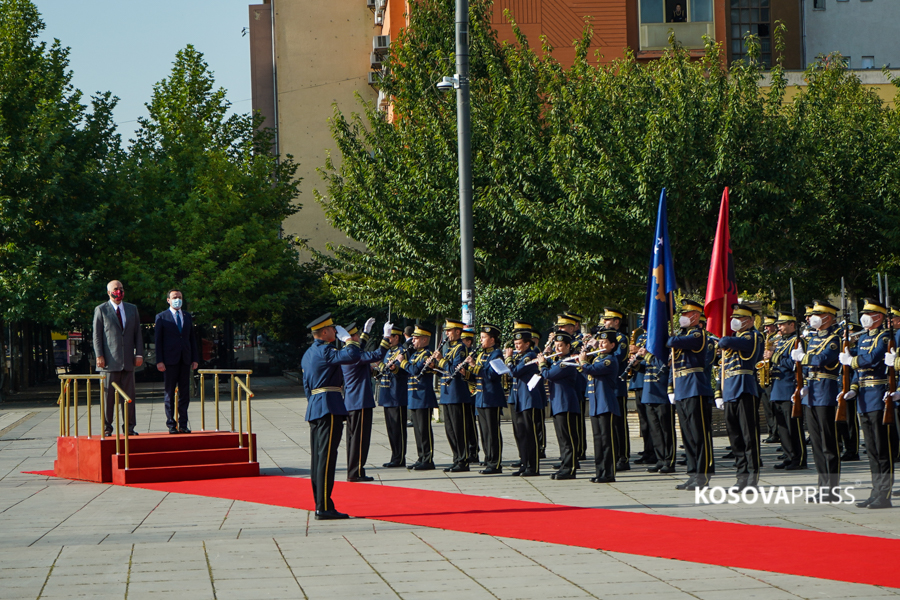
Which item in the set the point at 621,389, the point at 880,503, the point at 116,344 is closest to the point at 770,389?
the point at 621,389

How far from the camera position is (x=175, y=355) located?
12914 mm

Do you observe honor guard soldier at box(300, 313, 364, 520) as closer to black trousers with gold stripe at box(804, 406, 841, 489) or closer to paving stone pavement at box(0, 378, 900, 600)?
paving stone pavement at box(0, 378, 900, 600)

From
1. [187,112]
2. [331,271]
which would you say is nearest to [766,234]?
[331,271]

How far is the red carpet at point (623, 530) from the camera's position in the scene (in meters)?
6.95

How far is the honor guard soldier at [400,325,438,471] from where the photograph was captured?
12.8 m

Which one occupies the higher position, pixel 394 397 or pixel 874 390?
pixel 874 390

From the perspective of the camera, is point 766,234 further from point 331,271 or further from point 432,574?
point 331,271

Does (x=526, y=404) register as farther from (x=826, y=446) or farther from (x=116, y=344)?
(x=116, y=344)

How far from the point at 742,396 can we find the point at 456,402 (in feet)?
12.2

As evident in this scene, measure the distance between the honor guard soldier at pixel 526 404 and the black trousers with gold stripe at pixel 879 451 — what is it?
149 inches

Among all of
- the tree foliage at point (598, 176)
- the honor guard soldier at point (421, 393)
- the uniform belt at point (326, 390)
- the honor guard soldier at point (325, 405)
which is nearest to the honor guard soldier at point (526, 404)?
the honor guard soldier at point (421, 393)

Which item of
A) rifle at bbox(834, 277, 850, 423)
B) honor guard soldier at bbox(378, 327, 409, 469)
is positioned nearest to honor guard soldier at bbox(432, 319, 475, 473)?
honor guard soldier at bbox(378, 327, 409, 469)

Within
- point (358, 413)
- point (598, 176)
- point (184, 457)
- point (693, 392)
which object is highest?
point (598, 176)

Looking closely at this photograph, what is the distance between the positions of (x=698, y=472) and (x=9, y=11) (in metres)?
28.0
